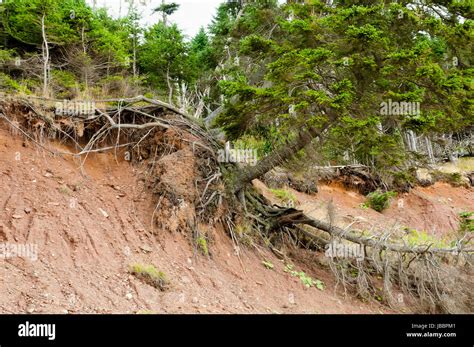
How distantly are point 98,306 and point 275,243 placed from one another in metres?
5.54

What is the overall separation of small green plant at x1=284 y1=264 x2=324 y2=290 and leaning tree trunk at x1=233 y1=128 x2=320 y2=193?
7.80ft

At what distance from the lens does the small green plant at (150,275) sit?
696cm

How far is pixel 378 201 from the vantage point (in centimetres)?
1823

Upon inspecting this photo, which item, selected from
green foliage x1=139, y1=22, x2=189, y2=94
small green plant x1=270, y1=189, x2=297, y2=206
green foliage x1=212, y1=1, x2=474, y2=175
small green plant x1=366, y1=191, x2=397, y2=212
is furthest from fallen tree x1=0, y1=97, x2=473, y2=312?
small green plant x1=366, y1=191, x2=397, y2=212

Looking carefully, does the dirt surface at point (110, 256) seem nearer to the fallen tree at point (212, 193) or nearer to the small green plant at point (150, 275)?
the small green plant at point (150, 275)

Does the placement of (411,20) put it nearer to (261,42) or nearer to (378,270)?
(261,42)

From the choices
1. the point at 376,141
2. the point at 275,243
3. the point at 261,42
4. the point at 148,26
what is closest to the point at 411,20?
the point at 376,141
